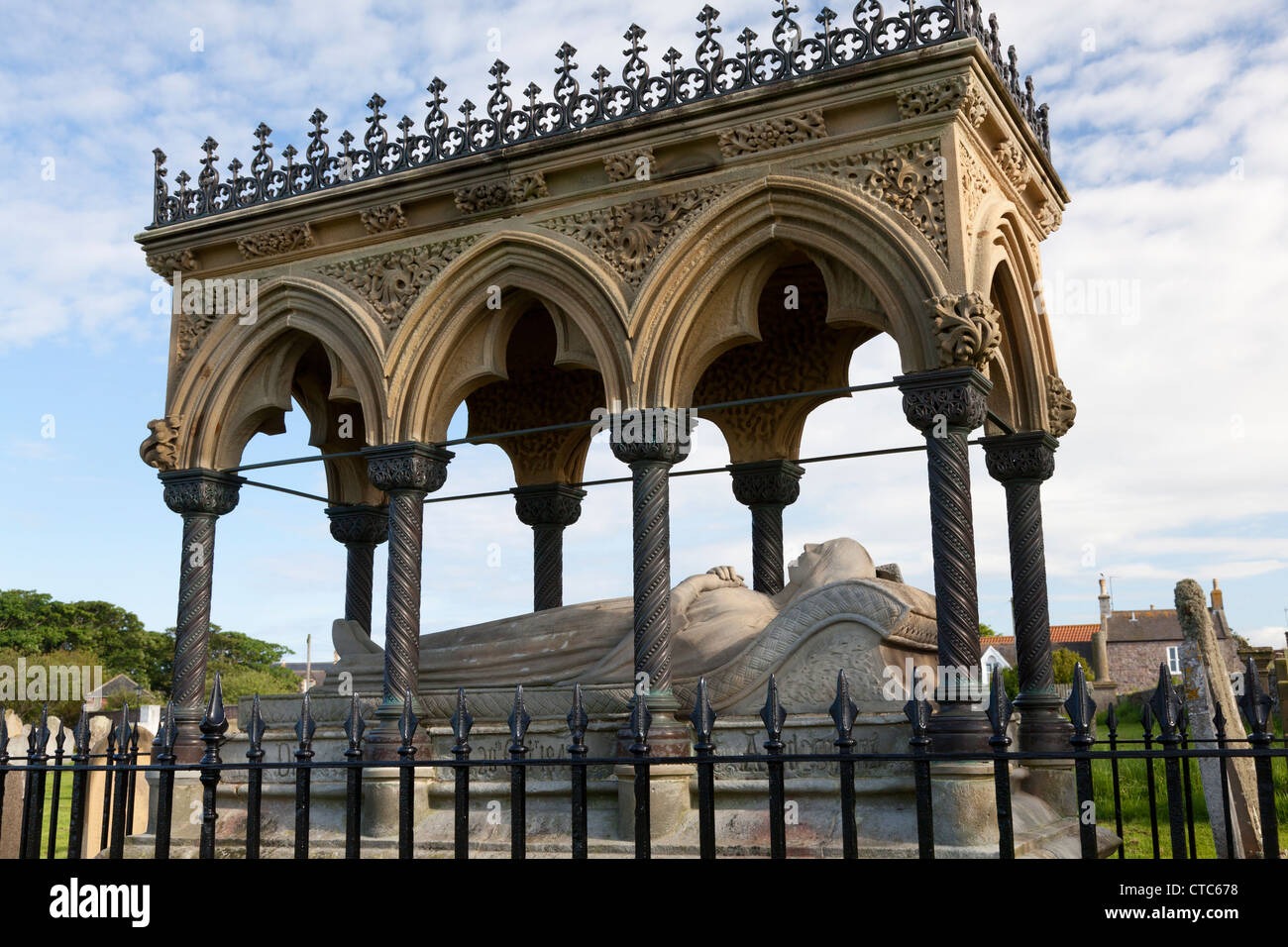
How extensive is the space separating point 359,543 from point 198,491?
6.78 feet

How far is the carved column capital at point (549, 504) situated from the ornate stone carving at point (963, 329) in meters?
4.84

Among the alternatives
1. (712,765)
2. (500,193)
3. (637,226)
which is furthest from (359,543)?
(712,765)

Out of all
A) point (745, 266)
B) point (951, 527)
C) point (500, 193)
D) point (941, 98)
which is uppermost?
point (500, 193)

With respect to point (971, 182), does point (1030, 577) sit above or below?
below

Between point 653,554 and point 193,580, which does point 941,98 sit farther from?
point 193,580

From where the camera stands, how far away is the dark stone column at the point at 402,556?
816 centimetres

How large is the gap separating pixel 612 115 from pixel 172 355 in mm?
4224

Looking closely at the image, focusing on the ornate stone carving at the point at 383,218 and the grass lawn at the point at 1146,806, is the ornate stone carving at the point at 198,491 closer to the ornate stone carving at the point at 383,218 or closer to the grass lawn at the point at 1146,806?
the ornate stone carving at the point at 383,218

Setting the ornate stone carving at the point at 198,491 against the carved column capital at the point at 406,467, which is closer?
the carved column capital at the point at 406,467

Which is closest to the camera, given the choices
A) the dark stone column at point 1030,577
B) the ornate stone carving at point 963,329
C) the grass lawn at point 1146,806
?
the ornate stone carving at point 963,329

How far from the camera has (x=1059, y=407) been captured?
880 centimetres

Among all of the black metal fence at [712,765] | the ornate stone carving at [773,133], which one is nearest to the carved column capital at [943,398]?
the ornate stone carving at [773,133]
